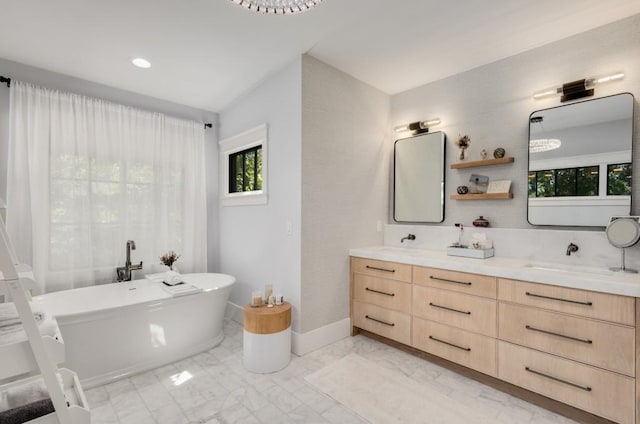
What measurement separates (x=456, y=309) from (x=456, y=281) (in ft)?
0.73

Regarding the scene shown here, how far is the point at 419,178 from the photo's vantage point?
3.24 meters

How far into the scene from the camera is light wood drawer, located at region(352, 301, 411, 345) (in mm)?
2646

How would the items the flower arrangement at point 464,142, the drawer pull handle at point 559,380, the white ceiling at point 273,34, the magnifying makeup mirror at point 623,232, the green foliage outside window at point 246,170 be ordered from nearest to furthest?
the drawer pull handle at point 559,380, the magnifying makeup mirror at point 623,232, the white ceiling at point 273,34, the flower arrangement at point 464,142, the green foliage outside window at point 246,170

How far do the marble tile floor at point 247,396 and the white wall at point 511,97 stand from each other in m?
1.41

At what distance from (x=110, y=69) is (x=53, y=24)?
2.23ft

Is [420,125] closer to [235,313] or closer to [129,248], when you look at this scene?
[235,313]

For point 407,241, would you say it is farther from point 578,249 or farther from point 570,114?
point 570,114

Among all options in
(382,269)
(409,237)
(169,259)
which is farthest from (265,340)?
(409,237)

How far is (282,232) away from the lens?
2.89 metres

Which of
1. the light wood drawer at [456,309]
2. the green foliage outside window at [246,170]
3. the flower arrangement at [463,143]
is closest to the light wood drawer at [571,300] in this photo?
the light wood drawer at [456,309]

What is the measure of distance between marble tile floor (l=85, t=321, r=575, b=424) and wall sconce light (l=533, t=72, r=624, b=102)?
7.54 ft

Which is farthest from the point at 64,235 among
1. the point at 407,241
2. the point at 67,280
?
the point at 407,241

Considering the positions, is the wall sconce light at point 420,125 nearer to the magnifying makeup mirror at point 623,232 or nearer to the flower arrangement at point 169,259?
the magnifying makeup mirror at point 623,232

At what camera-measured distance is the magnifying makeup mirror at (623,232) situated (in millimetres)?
1907
